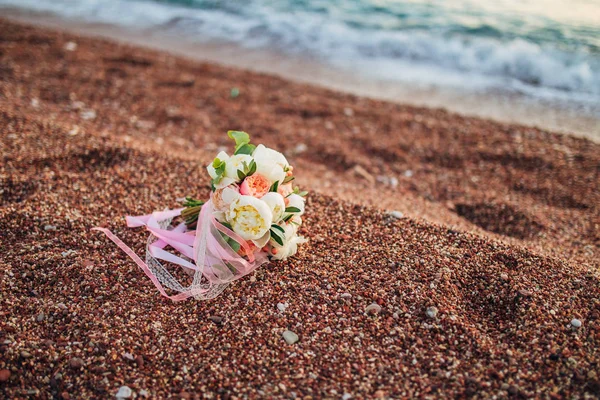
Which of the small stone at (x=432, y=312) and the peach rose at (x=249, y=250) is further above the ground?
the peach rose at (x=249, y=250)

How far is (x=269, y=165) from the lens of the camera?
7.53ft

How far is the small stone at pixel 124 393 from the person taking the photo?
76.6 inches

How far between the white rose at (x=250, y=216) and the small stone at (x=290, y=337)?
478 millimetres

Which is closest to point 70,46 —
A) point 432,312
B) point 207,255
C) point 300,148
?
point 300,148

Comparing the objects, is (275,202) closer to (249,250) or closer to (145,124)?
(249,250)

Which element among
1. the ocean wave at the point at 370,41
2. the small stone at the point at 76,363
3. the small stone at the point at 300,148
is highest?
the ocean wave at the point at 370,41

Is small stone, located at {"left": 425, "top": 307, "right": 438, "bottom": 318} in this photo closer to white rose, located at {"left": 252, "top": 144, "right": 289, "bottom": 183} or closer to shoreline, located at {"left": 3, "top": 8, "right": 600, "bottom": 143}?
white rose, located at {"left": 252, "top": 144, "right": 289, "bottom": 183}

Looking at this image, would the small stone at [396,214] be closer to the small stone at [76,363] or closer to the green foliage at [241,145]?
the green foliage at [241,145]

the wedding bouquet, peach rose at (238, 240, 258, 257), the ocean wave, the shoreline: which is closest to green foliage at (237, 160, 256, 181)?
the wedding bouquet

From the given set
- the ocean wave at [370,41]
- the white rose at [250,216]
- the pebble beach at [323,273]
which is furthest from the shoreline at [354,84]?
the white rose at [250,216]

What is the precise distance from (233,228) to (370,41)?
21.1ft

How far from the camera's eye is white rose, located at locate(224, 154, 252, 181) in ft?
7.44

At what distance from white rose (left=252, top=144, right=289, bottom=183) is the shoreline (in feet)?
12.7

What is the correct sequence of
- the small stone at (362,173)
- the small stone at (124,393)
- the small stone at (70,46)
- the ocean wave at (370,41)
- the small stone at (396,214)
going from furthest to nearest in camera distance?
the ocean wave at (370,41) → the small stone at (70,46) → the small stone at (362,173) → the small stone at (396,214) → the small stone at (124,393)
